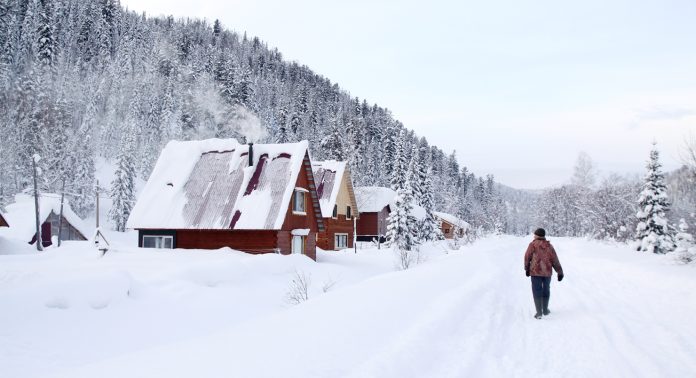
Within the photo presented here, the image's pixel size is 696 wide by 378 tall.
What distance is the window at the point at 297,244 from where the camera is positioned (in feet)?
91.6

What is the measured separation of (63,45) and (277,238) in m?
87.1

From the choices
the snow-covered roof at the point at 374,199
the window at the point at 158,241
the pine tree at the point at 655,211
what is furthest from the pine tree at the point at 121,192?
the pine tree at the point at 655,211

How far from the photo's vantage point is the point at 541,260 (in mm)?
10258

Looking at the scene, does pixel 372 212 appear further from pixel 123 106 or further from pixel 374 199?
pixel 123 106

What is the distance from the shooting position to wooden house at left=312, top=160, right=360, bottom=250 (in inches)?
1580

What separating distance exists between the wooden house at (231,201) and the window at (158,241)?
58 mm

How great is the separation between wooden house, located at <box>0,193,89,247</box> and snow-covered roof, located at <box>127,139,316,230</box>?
651 inches

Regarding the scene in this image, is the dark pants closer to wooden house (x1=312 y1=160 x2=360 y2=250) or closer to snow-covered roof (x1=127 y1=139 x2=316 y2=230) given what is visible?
snow-covered roof (x1=127 y1=139 x2=316 y2=230)

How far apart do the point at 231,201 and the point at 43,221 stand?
89.5ft

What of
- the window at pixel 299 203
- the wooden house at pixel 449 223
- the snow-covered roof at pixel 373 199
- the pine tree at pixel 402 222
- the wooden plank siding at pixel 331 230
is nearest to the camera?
the window at pixel 299 203

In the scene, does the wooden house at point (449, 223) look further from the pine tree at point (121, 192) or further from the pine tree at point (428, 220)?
the pine tree at point (121, 192)

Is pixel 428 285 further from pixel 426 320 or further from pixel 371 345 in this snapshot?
pixel 371 345

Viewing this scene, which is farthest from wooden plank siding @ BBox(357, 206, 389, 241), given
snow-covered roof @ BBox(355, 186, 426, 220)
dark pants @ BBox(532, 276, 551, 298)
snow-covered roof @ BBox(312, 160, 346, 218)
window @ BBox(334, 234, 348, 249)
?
dark pants @ BBox(532, 276, 551, 298)

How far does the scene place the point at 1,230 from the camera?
41000 mm
